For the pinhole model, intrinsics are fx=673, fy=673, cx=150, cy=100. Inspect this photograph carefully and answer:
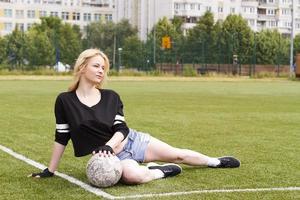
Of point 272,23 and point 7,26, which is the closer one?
point 7,26

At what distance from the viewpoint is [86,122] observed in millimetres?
7234

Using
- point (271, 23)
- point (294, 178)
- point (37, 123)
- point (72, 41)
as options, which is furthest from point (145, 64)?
point (271, 23)

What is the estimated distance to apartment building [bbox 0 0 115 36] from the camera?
409 feet

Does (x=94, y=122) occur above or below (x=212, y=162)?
above

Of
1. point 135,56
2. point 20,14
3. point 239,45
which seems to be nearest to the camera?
point 239,45

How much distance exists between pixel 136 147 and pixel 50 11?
403 ft

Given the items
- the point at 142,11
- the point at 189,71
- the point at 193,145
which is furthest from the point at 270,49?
the point at 193,145

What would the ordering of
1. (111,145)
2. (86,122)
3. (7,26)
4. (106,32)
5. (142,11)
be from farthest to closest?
(7,26)
(142,11)
(106,32)
(86,122)
(111,145)

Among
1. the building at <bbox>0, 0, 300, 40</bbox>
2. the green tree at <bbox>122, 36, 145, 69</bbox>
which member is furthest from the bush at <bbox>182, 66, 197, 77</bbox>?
the building at <bbox>0, 0, 300, 40</bbox>

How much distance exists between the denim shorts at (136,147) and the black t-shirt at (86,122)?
198 mm

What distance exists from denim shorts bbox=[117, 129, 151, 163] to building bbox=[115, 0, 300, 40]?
103 meters

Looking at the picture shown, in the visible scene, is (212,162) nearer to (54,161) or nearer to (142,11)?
(54,161)

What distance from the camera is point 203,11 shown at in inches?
4751

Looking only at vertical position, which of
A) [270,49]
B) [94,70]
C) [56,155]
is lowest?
[56,155]
